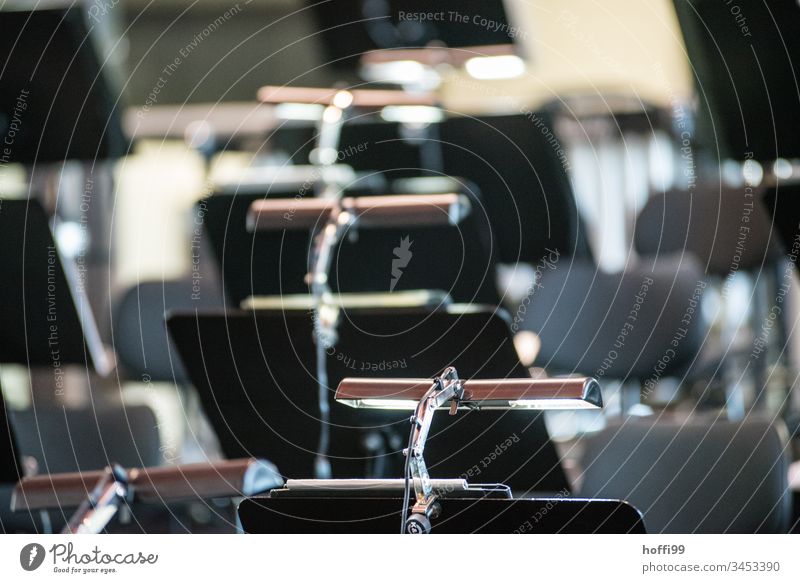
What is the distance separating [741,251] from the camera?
2547 mm

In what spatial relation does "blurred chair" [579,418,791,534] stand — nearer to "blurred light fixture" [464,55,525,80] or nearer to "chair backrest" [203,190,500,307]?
"chair backrest" [203,190,500,307]

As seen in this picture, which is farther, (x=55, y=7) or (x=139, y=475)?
(x=55, y=7)

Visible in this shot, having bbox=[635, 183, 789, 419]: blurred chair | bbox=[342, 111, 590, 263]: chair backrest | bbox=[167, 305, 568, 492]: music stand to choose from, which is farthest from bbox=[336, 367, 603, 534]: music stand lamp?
bbox=[635, 183, 789, 419]: blurred chair

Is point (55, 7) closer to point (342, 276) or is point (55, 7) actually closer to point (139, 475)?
point (342, 276)

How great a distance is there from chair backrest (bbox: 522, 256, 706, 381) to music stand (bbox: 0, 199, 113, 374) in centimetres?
88

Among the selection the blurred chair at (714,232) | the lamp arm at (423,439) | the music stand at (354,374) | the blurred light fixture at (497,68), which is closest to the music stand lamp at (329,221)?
the music stand at (354,374)

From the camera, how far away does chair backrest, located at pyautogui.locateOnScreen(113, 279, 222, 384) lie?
8.08ft

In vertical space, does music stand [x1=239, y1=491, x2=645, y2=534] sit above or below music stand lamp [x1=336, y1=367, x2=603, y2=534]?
below

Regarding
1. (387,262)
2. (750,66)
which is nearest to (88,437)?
(387,262)

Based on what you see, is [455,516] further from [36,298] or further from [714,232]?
[714,232]

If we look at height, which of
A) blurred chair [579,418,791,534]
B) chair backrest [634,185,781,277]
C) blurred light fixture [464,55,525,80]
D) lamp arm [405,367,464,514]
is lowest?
blurred chair [579,418,791,534]

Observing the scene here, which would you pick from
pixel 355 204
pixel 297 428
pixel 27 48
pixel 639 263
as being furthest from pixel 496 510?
pixel 639 263
